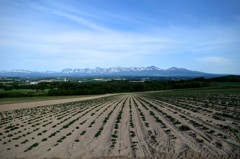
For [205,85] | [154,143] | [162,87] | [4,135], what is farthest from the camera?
[162,87]

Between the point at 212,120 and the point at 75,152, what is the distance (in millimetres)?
15632

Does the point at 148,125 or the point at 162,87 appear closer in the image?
the point at 148,125

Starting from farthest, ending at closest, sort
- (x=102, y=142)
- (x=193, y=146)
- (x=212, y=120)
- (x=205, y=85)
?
(x=205, y=85) → (x=212, y=120) → (x=102, y=142) → (x=193, y=146)

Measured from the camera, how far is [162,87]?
146 metres

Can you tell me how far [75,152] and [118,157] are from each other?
3291 mm

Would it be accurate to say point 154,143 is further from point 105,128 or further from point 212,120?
point 212,120

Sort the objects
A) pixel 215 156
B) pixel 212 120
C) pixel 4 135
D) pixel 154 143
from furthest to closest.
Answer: pixel 212 120 → pixel 4 135 → pixel 154 143 → pixel 215 156

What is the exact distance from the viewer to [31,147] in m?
20.7

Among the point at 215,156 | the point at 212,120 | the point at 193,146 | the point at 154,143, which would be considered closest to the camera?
the point at 215,156

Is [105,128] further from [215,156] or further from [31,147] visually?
[215,156]

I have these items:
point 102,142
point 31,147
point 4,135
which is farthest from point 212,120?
point 4,135

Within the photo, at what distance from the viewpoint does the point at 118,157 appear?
16969 millimetres

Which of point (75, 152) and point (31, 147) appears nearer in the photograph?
point (75, 152)

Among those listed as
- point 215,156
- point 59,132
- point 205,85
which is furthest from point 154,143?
point 205,85
